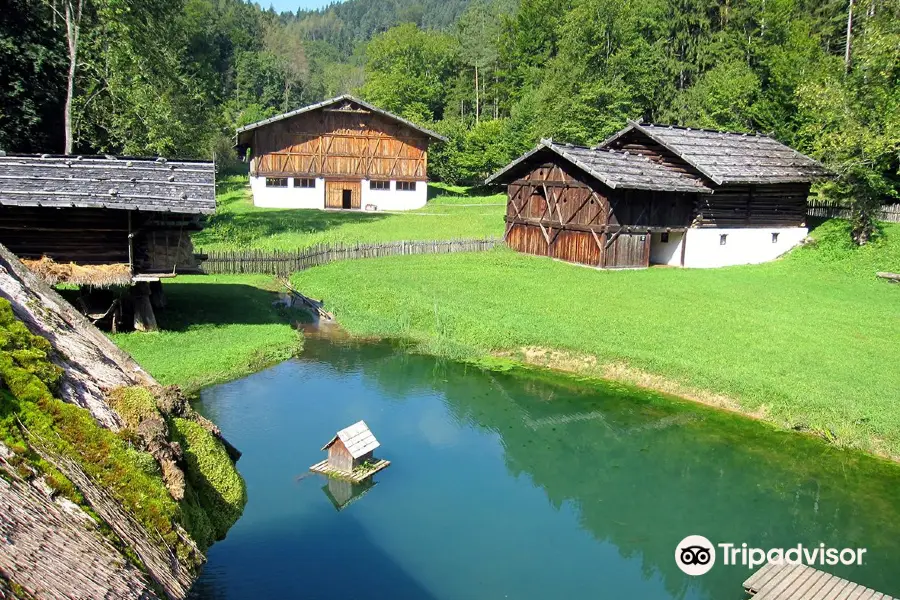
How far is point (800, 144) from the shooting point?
47781 millimetres

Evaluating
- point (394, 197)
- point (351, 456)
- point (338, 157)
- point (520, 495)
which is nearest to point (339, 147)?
point (338, 157)

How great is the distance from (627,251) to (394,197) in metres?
25.0

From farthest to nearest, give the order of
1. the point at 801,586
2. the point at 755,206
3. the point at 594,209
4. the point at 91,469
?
the point at 755,206, the point at 594,209, the point at 801,586, the point at 91,469

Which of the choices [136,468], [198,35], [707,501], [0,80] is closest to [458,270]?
[707,501]

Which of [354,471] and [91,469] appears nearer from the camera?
[91,469]

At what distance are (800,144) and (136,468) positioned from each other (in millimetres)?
51002

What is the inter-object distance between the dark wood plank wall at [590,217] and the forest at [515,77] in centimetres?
795

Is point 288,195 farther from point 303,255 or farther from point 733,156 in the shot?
point 733,156

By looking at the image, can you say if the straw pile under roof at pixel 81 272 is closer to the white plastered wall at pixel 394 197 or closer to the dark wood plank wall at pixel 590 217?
the dark wood plank wall at pixel 590 217

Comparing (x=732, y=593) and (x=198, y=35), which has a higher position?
(x=198, y=35)

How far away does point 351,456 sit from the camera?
13.9 metres

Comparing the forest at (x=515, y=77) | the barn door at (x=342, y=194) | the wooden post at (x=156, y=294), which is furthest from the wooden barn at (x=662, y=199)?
the barn door at (x=342, y=194)

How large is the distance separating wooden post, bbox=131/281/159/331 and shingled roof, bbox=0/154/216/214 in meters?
2.69

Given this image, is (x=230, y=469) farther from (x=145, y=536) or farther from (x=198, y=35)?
(x=198, y=35)
